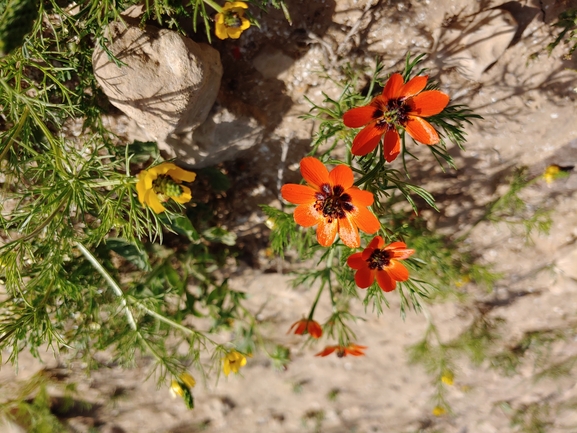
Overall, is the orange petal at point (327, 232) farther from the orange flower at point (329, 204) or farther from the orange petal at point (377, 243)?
the orange petal at point (377, 243)

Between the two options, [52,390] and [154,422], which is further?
[154,422]

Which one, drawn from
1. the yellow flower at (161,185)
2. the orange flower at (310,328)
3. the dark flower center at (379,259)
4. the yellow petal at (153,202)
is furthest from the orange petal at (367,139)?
the orange flower at (310,328)

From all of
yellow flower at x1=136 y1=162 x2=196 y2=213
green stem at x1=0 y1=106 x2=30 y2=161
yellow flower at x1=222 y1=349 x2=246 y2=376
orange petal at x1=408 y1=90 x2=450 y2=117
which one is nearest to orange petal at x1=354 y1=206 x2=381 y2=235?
orange petal at x1=408 y1=90 x2=450 y2=117

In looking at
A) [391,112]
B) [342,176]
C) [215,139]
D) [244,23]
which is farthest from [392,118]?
[215,139]

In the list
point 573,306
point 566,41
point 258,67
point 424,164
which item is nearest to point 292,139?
point 258,67

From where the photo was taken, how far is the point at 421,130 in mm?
1260

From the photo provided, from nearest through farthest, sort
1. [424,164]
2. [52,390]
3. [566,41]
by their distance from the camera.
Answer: [566,41], [424,164], [52,390]

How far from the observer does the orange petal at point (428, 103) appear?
1.18 metres

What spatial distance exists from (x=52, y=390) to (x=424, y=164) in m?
3.20

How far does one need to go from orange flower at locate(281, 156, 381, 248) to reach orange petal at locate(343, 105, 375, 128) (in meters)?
0.15

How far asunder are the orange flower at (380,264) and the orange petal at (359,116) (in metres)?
0.38

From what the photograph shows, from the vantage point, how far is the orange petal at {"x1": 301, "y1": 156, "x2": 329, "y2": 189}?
1.26 meters

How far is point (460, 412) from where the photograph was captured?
3652 mm

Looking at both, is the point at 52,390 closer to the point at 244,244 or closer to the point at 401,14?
the point at 244,244
